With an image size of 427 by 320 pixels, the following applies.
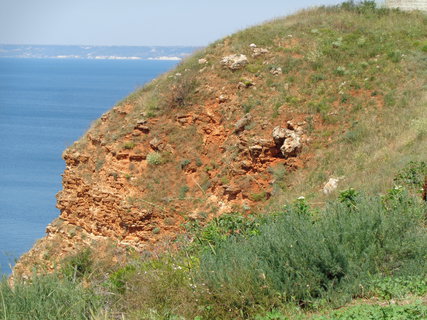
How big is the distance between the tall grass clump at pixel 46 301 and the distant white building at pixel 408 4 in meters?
23.0

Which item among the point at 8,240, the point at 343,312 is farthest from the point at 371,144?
the point at 8,240

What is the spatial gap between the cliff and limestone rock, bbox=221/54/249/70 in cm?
5

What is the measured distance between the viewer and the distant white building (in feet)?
90.5

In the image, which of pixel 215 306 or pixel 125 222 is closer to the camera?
pixel 215 306

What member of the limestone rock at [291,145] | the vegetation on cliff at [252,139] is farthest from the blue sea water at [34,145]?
the limestone rock at [291,145]

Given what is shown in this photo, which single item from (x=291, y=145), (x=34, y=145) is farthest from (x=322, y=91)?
(x=34, y=145)

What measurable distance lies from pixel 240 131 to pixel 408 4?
34.9 feet

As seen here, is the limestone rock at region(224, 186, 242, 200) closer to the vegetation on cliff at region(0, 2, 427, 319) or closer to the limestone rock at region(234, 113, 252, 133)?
the vegetation on cliff at region(0, 2, 427, 319)

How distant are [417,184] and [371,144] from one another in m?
7.68

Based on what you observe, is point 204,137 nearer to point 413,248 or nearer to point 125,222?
point 125,222

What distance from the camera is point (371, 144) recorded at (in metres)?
18.9

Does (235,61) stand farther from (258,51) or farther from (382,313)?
(382,313)

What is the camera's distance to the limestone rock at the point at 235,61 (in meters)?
23.7

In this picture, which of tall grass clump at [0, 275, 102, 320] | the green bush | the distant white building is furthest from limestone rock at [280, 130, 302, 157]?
the green bush
